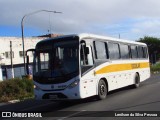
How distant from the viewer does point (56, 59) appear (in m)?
14.1

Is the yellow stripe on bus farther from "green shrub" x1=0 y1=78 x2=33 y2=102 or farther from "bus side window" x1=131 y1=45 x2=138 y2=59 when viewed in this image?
"green shrub" x1=0 y1=78 x2=33 y2=102

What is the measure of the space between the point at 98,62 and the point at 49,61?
2.48 meters

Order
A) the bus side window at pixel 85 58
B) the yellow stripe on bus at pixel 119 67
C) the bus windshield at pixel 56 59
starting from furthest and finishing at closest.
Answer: the yellow stripe on bus at pixel 119 67 → the bus side window at pixel 85 58 → the bus windshield at pixel 56 59

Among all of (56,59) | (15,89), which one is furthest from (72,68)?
(15,89)

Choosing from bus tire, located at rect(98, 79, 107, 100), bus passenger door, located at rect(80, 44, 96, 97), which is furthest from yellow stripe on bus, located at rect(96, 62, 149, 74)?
bus passenger door, located at rect(80, 44, 96, 97)

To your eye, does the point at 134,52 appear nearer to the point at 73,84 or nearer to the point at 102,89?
the point at 102,89

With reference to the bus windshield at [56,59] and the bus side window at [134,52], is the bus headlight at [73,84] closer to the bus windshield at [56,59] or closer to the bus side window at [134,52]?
the bus windshield at [56,59]

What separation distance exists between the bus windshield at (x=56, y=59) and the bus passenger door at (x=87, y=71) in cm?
32

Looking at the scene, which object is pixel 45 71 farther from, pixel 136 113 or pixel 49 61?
pixel 136 113

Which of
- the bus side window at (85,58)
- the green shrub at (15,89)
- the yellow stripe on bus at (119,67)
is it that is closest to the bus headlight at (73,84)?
the bus side window at (85,58)

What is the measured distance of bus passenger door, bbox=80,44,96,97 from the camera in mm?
14086

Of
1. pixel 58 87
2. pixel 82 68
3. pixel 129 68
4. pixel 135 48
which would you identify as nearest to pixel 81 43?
pixel 82 68

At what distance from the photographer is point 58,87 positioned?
13859mm

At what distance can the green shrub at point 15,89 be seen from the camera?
20.4 metres
